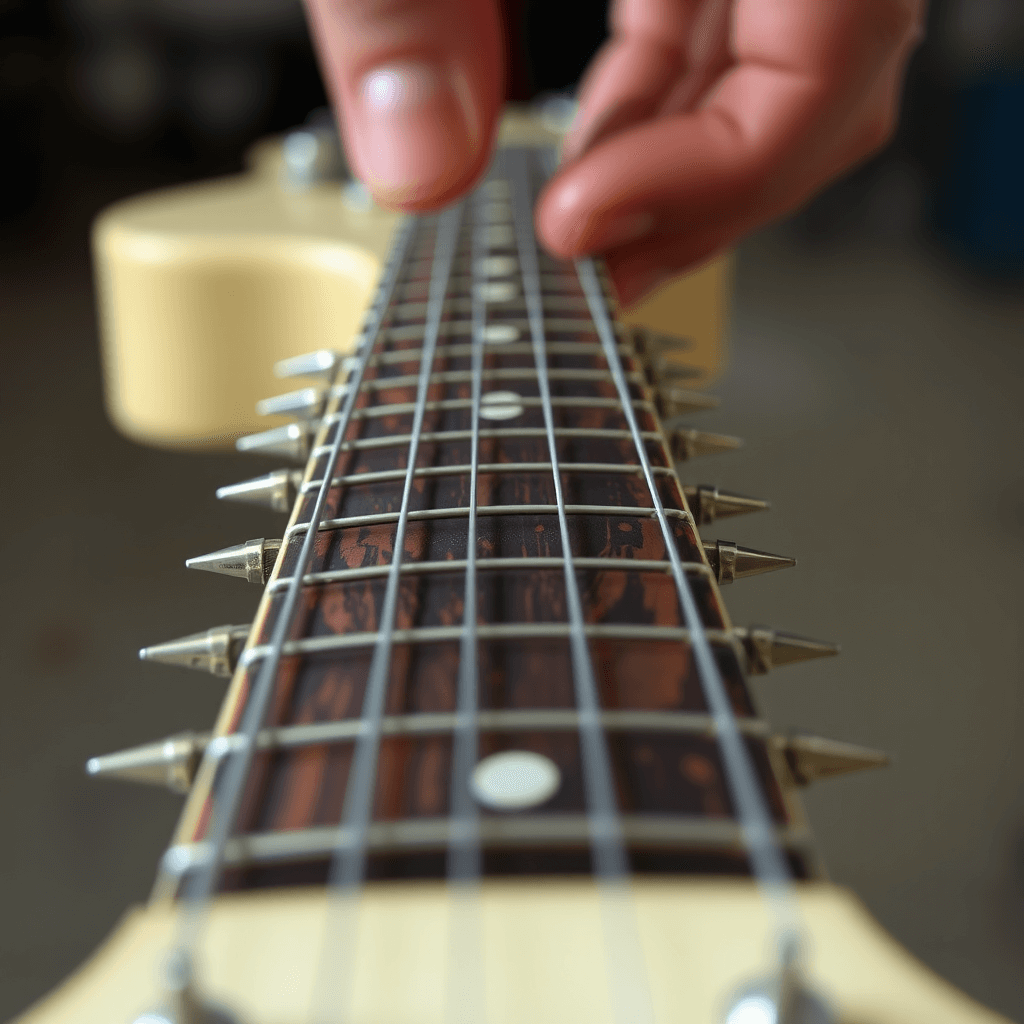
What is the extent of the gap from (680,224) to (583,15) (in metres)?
1.77

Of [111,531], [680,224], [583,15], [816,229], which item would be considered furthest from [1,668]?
[816,229]

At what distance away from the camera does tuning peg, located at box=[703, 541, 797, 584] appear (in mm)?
381

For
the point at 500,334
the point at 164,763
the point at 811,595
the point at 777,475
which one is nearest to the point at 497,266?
the point at 500,334

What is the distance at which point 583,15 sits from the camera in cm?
231

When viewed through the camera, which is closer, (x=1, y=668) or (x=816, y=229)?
(x=1, y=668)

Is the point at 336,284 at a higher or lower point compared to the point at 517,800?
higher

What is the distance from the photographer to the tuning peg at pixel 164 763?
0.93ft

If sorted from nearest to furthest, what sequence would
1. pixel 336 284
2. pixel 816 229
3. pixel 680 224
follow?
pixel 680 224 < pixel 336 284 < pixel 816 229

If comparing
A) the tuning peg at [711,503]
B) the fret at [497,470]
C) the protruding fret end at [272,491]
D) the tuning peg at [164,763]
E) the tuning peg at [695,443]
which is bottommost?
the tuning peg at [164,763]

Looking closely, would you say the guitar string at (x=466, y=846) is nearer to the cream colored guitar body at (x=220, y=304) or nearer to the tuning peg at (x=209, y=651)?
the tuning peg at (x=209, y=651)

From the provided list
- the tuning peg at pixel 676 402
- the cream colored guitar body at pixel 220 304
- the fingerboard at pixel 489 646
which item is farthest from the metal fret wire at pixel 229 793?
the cream colored guitar body at pixel 220 304

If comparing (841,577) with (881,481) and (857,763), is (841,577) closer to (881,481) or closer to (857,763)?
(881,481)

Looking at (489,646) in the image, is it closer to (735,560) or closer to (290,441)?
(735,560)

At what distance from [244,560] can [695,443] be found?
25cm
